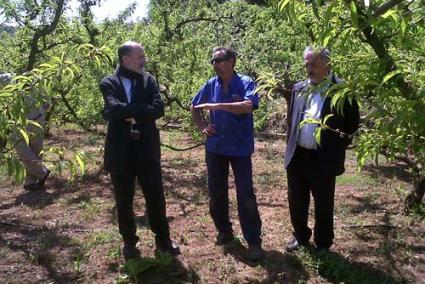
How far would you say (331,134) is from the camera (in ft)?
13.9

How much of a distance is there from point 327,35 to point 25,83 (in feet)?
5.19

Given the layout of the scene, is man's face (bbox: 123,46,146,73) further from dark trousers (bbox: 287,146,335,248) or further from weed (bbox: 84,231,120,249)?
weed (bbox: 84,231,120,249)

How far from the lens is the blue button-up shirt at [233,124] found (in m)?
4.57

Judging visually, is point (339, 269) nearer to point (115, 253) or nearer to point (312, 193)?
point (312, 193)

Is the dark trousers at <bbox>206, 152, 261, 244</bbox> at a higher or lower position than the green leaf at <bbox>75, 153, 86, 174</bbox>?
lower

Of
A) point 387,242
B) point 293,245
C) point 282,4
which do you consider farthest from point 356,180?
point 282,4

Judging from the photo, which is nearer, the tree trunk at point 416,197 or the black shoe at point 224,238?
the black shoe at point 224,238

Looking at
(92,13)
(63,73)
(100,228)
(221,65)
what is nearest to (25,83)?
(63,73)

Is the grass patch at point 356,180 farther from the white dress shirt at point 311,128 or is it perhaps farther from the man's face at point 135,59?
the man's face at point 135,59

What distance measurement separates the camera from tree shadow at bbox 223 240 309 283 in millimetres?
4301

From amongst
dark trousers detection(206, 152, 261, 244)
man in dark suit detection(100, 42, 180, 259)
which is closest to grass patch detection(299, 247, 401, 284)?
dark trousers detection(206, 152, 261, 244)

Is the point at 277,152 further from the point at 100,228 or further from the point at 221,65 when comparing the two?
the point at 221,65

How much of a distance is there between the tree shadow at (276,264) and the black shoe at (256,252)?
0.11 ft

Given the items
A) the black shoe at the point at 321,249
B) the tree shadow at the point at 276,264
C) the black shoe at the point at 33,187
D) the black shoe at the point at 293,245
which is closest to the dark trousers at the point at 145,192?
the tree shadow at the point at 276,264
